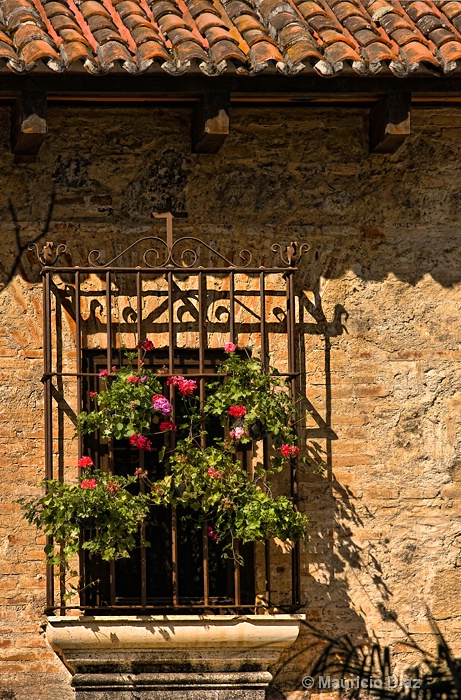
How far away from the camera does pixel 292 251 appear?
269 inches

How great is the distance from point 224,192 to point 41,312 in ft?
3.61

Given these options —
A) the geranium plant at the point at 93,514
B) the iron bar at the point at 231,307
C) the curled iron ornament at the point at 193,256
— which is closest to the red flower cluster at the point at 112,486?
the geranium plant at the point at 93,514

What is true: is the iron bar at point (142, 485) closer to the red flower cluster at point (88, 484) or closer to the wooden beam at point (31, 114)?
the red flower cluster at point (88, 484)

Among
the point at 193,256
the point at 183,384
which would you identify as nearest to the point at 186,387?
the point at 183,384

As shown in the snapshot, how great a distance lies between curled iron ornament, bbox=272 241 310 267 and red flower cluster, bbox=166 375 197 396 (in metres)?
0.78

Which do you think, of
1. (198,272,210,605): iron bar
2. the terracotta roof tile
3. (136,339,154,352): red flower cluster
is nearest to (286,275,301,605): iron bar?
(198,272,210,605): iron bar

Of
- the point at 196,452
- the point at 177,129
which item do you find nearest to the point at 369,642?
the point at 196,452

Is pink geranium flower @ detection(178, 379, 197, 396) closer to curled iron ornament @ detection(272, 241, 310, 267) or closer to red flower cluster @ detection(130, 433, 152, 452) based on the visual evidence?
red flower cluster @ detection(130, 433, 152, 452)

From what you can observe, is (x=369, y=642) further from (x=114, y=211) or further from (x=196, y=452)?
(x=114, y=211)

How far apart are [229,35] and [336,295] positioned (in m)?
1.40

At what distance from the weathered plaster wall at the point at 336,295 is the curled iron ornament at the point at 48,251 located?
54 mm

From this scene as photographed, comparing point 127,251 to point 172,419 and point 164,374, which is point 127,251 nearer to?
point 164,374

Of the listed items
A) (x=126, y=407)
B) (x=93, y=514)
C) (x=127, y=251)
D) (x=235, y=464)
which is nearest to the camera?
(x=93, y=514)

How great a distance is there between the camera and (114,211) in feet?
22.9
